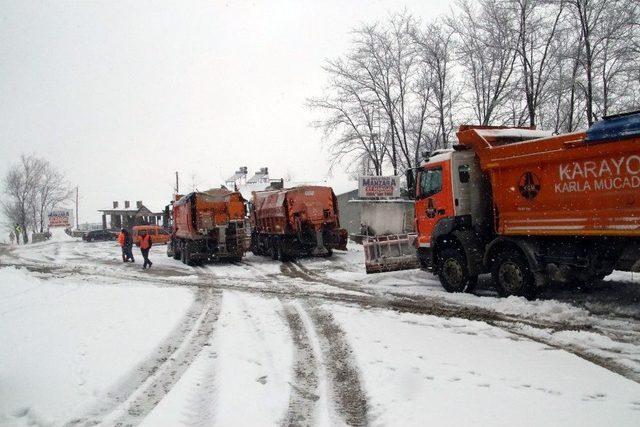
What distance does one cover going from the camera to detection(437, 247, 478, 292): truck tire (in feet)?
33.0

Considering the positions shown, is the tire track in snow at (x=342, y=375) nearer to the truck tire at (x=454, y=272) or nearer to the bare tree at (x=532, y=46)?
the truck tire at (x=454, y=272)

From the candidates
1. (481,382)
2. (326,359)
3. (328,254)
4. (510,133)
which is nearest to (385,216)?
(328,254)

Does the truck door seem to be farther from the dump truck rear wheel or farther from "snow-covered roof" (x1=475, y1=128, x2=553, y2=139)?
the dump truck rear wheel

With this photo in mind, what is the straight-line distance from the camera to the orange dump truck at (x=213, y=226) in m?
20.0

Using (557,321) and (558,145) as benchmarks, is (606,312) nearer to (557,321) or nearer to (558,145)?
(557,321)

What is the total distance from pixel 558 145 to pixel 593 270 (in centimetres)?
220

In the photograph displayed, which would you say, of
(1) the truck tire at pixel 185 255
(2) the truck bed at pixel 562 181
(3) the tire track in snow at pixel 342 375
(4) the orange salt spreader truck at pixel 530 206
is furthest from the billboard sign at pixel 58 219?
(2) the truck bed at pixel 562 181

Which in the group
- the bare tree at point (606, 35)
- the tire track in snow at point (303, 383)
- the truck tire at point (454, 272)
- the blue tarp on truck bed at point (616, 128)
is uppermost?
the bare tree at point (606, 35)

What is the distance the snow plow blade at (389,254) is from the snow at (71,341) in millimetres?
4909

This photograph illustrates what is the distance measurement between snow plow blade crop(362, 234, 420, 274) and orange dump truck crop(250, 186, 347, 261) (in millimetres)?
7611

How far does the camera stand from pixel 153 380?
17.0ft

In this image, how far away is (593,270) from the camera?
309 inches

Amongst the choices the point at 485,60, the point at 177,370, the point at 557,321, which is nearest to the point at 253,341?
the point at 177,370

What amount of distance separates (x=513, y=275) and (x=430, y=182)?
292 cm
